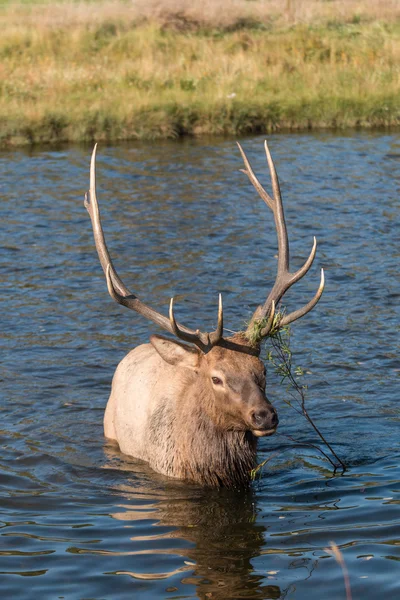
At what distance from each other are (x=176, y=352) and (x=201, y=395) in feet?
Answer: 1.03

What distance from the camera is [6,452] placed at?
7441mm

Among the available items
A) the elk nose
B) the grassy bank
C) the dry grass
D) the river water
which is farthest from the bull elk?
the dry grass

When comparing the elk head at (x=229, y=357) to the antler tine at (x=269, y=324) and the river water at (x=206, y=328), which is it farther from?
the river water at (x=206, y=328)

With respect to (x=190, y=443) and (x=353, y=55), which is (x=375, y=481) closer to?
(x=190, y=443)

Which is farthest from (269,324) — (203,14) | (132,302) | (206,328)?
(203,14)

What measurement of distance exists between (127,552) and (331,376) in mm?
3354

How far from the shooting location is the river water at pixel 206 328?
5.59 meters

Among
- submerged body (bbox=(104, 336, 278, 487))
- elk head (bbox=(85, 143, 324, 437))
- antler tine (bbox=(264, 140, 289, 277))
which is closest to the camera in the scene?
elk head (bbox=(85, 143, 324, 437))

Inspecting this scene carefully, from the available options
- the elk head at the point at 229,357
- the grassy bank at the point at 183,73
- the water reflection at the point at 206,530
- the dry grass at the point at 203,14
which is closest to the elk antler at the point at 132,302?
the elk head at the point at 229,357

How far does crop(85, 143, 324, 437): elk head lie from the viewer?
232 inches

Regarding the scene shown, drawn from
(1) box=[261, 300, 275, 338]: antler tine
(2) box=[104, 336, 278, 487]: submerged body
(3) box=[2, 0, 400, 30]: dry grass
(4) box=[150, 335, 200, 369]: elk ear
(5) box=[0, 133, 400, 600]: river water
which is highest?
(3) box=[2, 0, 400, 30]: dry grass

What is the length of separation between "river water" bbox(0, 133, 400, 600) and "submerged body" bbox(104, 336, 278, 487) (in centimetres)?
18

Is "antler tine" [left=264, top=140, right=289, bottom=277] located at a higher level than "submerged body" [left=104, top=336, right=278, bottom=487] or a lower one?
higher

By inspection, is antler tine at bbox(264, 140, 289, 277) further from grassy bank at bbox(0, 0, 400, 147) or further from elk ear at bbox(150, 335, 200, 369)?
grassy bank at bbox(0, 0, 400, 147)
